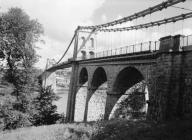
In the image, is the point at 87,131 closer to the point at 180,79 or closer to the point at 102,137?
the point at 102,137

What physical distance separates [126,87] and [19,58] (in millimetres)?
8888

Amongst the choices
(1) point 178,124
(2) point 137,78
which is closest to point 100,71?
(2) point 137,78

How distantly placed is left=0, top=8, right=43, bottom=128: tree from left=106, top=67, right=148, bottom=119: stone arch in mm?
6436

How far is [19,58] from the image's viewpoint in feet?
60.5

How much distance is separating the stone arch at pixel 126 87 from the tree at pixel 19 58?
6436mm

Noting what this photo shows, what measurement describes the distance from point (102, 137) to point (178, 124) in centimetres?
322

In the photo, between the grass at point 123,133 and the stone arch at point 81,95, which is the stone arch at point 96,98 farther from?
the grass at point 123,133

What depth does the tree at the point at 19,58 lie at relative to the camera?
57.5 feet

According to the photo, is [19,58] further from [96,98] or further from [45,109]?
[96,98]

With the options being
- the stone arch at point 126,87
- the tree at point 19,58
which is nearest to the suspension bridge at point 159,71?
the stone arch at point 126,87

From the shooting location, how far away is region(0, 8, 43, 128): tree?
1752 cm

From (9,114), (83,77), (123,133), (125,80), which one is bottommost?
(9,114)

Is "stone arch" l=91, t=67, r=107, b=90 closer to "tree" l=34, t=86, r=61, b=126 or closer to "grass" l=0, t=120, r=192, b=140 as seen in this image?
"tree" l=34, t=86, r=61, b=126

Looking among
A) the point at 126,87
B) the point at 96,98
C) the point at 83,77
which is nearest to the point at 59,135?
the point at 126,87
